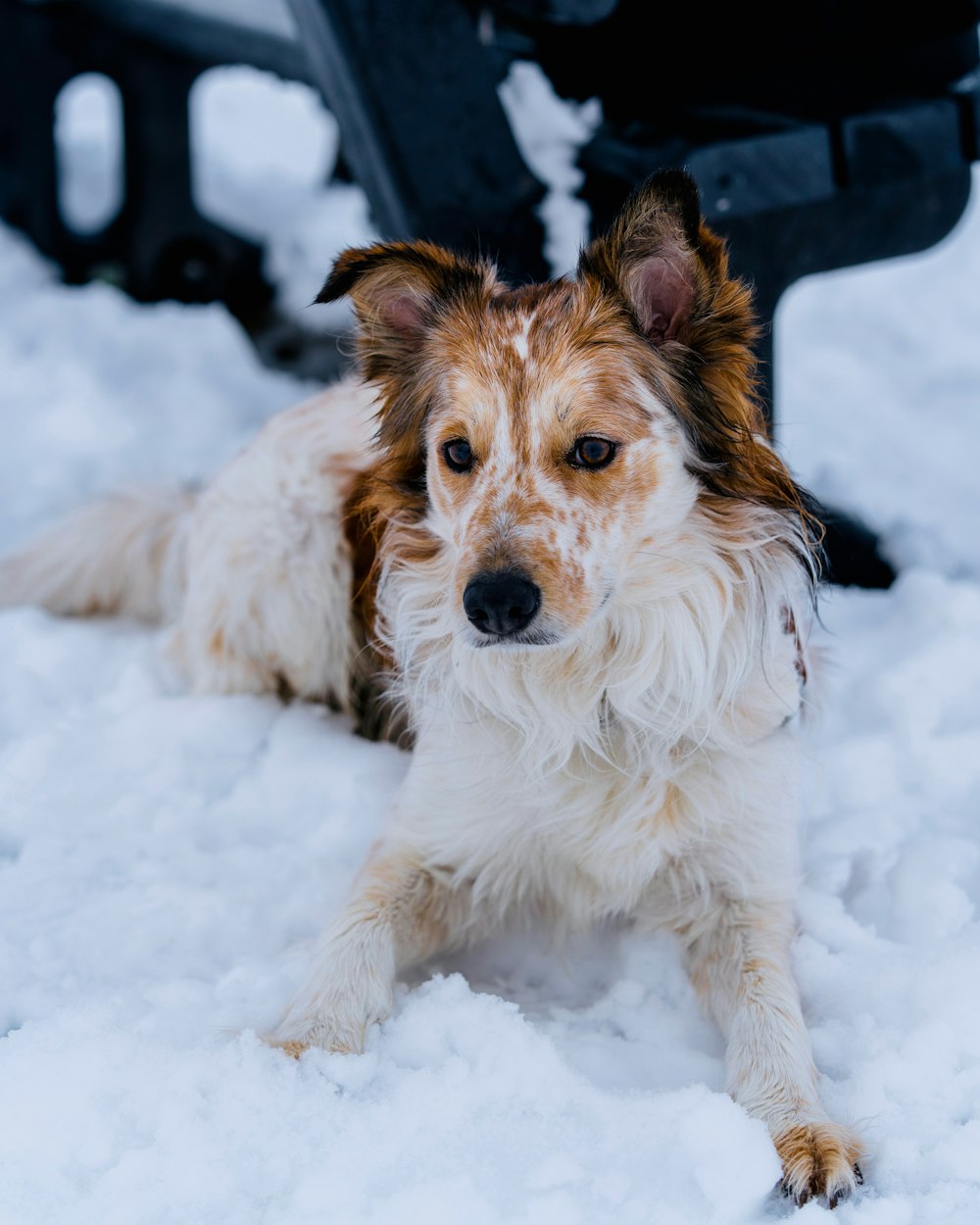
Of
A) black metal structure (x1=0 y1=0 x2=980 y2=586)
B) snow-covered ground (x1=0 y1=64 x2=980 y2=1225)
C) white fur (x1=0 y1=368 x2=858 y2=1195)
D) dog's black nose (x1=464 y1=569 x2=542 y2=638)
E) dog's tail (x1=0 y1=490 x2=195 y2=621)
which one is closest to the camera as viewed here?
Result: snow-covered ground (x1=0 y1=64 x2=980 y2=1225)

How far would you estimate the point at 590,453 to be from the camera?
2.57m

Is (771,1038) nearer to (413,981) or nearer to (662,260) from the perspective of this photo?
(413,981)

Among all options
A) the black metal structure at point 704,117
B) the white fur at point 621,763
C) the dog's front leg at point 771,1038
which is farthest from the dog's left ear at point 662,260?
the dog's front leg at point 771,1038

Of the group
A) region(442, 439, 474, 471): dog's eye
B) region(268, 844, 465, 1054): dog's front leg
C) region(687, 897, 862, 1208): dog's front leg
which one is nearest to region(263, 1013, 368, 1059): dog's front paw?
region(268, 844, 465, 1054): dog's front leg

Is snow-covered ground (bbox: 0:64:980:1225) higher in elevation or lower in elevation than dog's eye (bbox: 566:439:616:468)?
lower

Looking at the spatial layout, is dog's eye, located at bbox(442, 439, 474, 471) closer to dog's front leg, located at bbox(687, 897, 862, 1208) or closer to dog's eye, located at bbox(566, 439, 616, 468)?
dog's eye, located at bbox(566, 439, 616, 468)

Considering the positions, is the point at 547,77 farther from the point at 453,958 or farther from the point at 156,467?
the point at 453,958

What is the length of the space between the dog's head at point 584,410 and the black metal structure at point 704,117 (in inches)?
46.6

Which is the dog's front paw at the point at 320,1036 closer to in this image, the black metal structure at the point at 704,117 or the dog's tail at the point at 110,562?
the dog's tail at the point at 110,562

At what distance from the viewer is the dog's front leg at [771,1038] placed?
215 centimetres

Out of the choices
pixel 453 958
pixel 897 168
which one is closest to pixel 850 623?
pixel 897 168

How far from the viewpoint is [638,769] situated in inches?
109

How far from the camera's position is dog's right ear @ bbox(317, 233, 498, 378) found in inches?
104

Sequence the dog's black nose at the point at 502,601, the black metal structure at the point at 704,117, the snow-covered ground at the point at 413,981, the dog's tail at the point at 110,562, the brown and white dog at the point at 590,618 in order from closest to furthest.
→ the snow-covered ground at the point at 413,981 < the dog's black nose at the point at 502,601 < the brown and white dog at the point at 590,618 < the black metal structure at the point at 704,117 < the dog's tail at the point at 110,562
